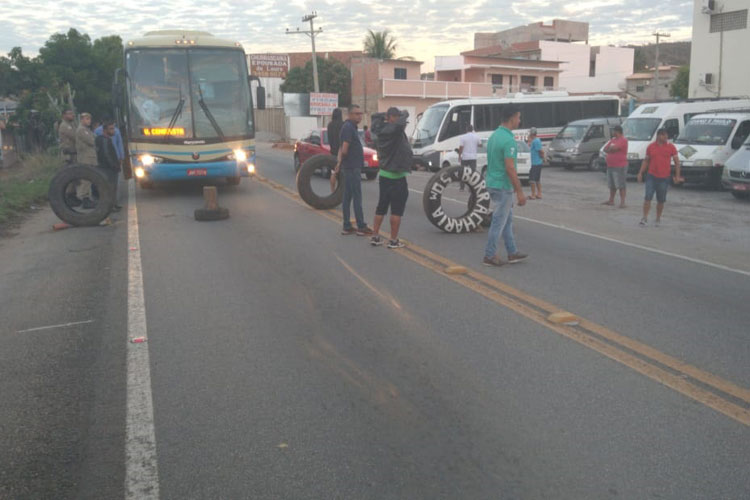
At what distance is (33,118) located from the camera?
36594 mm

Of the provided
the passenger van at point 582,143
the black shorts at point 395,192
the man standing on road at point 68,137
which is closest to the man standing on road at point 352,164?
the black shorts at point 395,192

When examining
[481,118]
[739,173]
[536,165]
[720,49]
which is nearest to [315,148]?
[481,118]

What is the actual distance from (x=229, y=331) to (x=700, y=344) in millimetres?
3868

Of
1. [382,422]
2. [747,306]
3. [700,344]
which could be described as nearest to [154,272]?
[382,422]

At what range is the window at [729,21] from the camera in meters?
31.8

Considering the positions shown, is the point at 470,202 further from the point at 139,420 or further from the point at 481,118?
the point at 481,118

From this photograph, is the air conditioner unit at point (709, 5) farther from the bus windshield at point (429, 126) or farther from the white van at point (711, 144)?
the bus windshield at point (429, 126)

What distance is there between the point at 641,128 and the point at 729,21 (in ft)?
39.8

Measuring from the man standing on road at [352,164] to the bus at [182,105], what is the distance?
5588 mm

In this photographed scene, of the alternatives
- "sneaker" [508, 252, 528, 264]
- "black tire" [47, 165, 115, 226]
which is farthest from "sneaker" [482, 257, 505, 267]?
"black tire" [47, 165, 115, 226]

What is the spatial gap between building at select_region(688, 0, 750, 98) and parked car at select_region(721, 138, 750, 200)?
16.9 m

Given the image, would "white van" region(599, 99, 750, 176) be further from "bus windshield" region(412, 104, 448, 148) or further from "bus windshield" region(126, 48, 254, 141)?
"bus windshield" region(126, 48, 254, 141)

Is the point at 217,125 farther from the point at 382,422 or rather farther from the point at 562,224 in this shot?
the point at 382,422

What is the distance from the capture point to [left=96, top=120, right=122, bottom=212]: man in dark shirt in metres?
13.5
